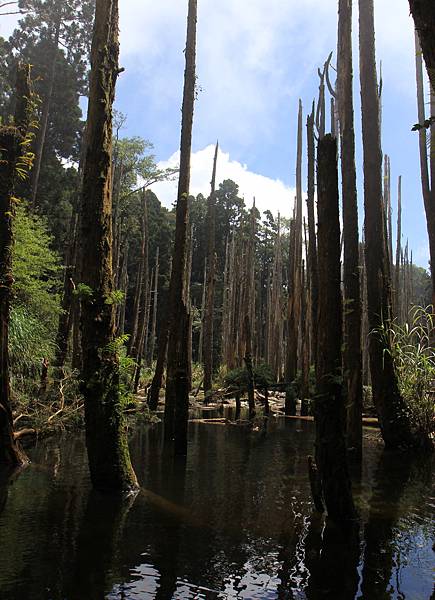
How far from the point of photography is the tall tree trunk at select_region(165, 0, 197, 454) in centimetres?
857

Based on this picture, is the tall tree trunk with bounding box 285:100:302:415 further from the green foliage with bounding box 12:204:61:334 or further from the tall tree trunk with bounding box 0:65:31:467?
the tall tree trunk with bounding box 0:65:31:467

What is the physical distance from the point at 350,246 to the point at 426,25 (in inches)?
258

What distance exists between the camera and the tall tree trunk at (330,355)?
4.82 metres

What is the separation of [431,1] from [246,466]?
725 cm

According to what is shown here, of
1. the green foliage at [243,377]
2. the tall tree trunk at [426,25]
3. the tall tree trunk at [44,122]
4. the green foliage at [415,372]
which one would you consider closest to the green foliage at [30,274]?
the green foliage at [243,377]

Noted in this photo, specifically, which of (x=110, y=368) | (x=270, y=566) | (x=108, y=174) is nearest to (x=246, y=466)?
(x=110, y=368)

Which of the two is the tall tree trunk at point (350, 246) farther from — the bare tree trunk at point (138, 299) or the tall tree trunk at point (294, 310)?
the bare tree trunk at point (138, 299)

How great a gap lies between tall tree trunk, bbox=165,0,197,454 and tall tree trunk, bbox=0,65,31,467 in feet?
8.34

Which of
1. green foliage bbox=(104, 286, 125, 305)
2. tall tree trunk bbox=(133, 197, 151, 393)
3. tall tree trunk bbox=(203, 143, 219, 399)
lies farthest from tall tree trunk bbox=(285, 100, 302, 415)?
green foliage bbox=(104, 286, 125, 305)

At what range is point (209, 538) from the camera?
15.7ft

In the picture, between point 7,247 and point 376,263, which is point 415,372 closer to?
point 376,263

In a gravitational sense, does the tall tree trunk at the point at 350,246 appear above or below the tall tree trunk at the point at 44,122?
below

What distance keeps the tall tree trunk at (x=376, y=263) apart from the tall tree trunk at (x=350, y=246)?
3.10ft

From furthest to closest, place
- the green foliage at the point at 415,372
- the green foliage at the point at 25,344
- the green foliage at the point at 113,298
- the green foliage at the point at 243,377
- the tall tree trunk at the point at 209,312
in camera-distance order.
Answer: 1. the tall tree trunk at the point at 209,312
2. the green foliage at the point at 243,377
3. the green foliage at the point at 25,344
4. the green foliage at the point at 415,372
5. the green foliage at the point at 113,298
